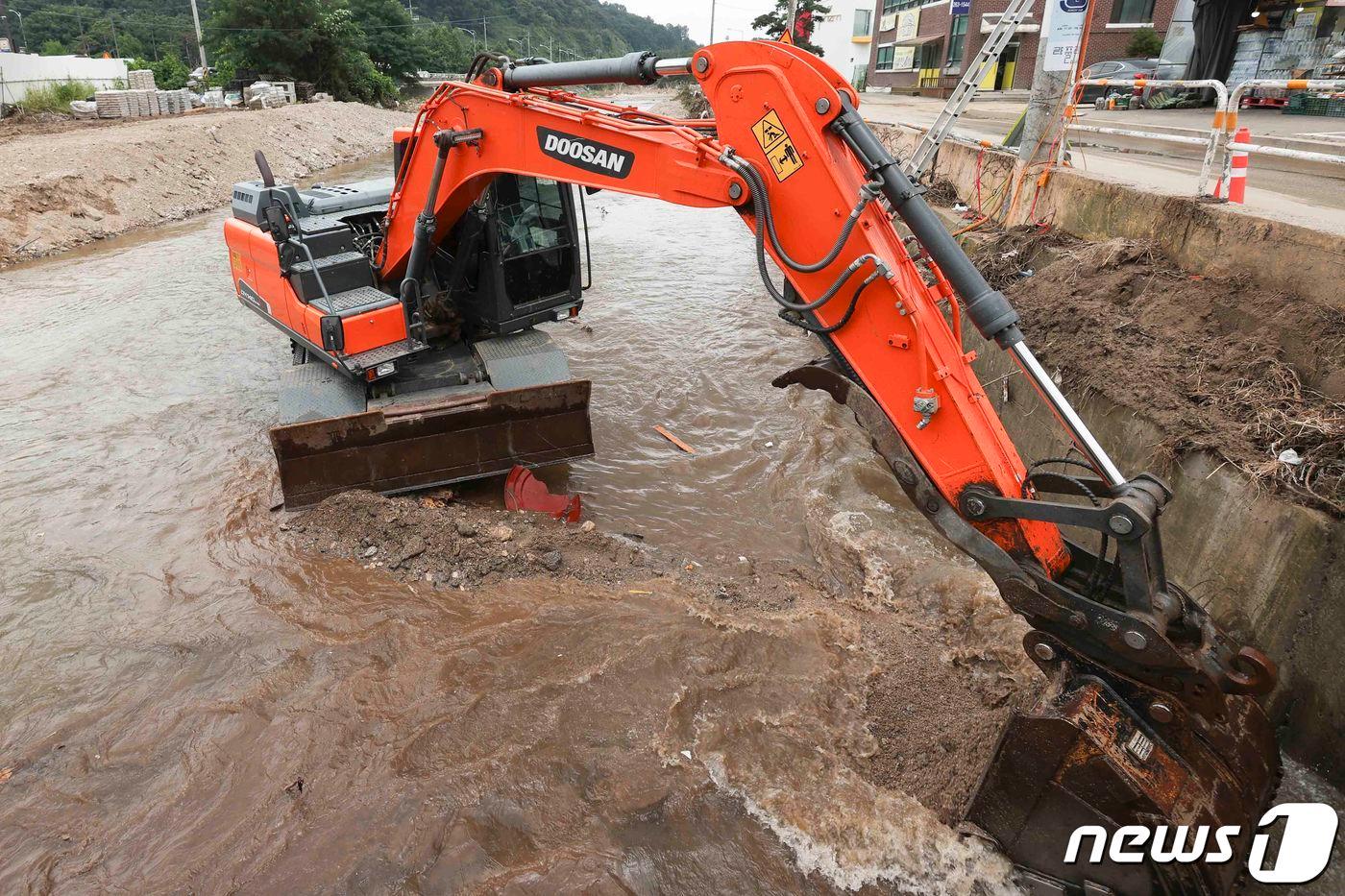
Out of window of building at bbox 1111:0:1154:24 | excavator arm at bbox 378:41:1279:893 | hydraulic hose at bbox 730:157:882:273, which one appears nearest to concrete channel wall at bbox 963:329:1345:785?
excavator arm at bbox 378:41:1279:893

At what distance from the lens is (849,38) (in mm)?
51906

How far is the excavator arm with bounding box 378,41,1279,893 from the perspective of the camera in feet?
8.64

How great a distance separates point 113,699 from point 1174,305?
7032 mm

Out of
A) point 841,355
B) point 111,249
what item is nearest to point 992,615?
point 841,355

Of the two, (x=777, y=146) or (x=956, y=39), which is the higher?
(x=956, y=39)

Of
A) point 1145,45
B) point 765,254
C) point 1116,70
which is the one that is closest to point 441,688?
point 765,254

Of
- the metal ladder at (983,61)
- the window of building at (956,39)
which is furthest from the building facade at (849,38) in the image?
the metal ladder at (983,61)

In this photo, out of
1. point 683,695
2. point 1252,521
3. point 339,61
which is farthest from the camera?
point 339,61

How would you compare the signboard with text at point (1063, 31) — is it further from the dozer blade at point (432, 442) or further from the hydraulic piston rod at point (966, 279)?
the dozer blade at point (432, 442)

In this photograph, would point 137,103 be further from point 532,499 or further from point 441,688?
point 441,688

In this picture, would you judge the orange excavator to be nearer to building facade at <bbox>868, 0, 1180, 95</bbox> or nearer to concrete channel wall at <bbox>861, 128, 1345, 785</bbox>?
concrete channel wall at <bbox>861, 128, 1345, 785</bbox>

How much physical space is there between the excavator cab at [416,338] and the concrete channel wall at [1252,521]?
359 centimetres

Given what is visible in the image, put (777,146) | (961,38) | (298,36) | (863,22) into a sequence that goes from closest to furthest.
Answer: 1. (777,146)
2. (961,38)
3. (298,36)
4. (863,22)

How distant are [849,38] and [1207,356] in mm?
55094
